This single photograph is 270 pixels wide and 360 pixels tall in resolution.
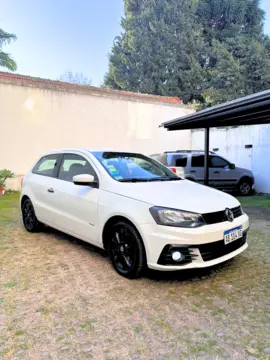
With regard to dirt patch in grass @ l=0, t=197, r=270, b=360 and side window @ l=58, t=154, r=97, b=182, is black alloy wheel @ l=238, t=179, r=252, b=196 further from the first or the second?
side window @ l=58, t=154, r=97, b=182

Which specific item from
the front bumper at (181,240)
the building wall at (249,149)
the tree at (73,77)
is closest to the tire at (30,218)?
the front bumper at (181,240)

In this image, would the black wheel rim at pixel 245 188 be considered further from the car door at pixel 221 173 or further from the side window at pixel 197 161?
the side window at pixel 197 161

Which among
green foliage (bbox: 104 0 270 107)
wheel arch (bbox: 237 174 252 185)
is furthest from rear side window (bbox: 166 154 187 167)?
A: green foliage (bbox: 104 0 270 107)

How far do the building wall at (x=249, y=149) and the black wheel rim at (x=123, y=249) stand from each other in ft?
30.9

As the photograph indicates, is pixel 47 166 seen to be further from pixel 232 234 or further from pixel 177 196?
pixel 232 234

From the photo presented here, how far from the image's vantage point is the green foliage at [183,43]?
23422mm

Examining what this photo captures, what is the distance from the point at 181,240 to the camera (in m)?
3.04

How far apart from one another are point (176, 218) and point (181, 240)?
0.78 feet

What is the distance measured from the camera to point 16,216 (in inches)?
274

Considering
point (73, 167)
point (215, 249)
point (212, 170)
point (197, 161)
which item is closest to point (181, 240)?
point (215, 249)

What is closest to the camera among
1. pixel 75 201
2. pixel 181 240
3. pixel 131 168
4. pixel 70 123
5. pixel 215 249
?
pixel 181 240

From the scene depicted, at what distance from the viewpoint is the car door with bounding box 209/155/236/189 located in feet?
34.9

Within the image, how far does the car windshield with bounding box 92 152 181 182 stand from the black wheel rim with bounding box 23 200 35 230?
6.27 ft

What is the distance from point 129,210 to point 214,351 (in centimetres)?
162
